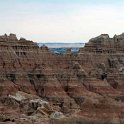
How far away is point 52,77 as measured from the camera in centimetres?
9138

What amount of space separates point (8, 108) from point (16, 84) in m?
9.89

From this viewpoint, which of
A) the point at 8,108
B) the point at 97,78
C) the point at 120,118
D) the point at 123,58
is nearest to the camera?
the point at 120,118

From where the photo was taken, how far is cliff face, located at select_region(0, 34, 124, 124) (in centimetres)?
→ 8312

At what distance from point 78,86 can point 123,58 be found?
666 inches

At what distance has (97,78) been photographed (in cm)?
9669

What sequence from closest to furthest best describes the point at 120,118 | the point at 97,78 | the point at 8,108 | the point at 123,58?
the point at 120,118
the point at 8,108
the point at 97,78
the point at 123,58

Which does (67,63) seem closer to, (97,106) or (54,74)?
(54,74)

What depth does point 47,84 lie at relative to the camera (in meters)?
90.7

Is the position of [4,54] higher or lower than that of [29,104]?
higher

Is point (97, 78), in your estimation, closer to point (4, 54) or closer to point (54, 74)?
point (54, 74)

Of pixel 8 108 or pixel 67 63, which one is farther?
pixel 67 63

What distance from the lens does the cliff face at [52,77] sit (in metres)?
83.1

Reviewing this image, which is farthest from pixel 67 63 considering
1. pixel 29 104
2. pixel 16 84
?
pixel 29 104

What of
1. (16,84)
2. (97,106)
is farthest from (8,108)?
(97,106)
